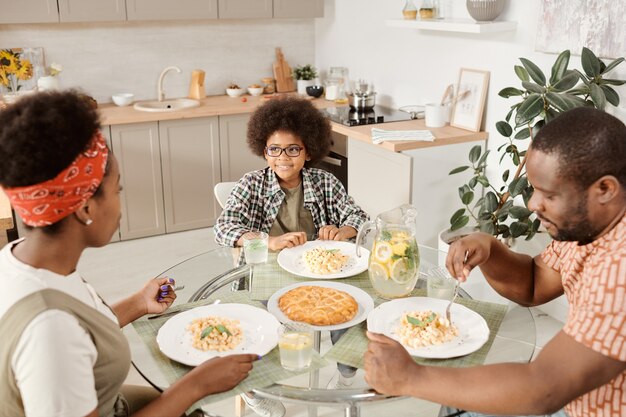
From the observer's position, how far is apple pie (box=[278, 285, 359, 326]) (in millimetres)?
1637

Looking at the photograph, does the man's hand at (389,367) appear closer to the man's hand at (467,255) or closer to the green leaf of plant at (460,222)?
the man's hand at (467,255)

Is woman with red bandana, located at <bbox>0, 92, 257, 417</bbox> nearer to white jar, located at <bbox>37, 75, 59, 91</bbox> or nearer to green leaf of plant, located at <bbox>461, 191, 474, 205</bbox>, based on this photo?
A: green leaf of plant, located at <bbox>461, 191, 474, 205</bbox>

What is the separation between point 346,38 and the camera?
191 inches

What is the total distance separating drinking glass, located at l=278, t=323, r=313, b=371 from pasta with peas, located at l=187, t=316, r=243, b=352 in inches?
5.3

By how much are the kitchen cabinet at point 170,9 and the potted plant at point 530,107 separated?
2.13 meters

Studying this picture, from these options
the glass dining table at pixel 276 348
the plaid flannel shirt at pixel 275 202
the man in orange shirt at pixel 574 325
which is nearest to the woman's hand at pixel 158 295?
the glass dining table at pixel 276 348

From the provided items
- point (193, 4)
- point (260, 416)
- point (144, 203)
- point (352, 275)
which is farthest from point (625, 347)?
point (193, 4)

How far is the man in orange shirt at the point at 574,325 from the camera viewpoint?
3.97 feet

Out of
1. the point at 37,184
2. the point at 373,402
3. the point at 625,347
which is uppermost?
the point at 37,184

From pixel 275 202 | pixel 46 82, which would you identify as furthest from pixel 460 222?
pixel 46 82

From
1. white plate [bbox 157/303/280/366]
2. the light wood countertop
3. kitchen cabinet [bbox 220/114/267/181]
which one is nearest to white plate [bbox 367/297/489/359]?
white plate [bbox 157/303/280/366]

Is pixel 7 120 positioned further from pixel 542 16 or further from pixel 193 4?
pixel 193 4

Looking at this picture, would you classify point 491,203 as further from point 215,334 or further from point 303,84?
point 303,84

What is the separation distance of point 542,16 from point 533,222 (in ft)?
3.20
